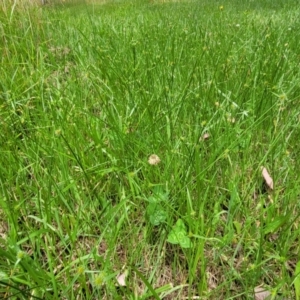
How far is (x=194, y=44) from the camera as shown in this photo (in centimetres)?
213

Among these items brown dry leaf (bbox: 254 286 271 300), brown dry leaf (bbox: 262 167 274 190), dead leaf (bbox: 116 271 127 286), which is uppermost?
brown dry leaf (bbox: 262 167 274 190)

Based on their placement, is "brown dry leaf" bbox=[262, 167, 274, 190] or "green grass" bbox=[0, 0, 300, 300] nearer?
"green grass" bbox=[0, 0, 300, 300]

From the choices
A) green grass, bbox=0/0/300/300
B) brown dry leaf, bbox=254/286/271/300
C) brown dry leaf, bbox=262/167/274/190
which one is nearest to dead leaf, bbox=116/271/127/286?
green grass, bbox=0/0/300/300

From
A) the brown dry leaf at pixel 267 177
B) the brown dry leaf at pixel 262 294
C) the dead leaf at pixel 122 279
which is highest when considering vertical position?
the brown dry leaf at pixel 267 177

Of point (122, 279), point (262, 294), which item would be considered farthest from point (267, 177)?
point (122, 279)

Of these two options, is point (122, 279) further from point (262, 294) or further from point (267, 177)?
point (267, 177)

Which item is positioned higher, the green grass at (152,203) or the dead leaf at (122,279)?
the green grass at (152,203)

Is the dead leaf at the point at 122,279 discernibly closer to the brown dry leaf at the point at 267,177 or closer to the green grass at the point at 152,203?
the green grass at the point at 152,203

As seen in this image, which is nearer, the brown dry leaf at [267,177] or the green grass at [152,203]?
the green grass at [152,203]

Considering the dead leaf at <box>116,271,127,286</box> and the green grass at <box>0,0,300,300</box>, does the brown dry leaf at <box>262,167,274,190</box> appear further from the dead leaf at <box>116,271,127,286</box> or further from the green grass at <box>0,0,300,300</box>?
the dead leaf at <box>116,271,127,286</box>

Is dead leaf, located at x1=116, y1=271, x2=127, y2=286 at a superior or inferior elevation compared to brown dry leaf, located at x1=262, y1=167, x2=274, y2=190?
inferior

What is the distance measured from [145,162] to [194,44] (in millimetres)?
1388

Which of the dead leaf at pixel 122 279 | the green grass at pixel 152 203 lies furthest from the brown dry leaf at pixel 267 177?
the dead leaf at pixel 122 279

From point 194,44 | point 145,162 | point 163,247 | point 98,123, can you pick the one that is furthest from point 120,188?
point 194,44
